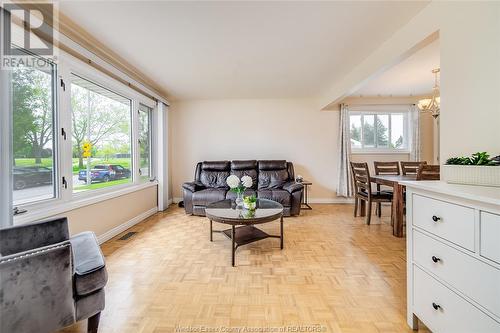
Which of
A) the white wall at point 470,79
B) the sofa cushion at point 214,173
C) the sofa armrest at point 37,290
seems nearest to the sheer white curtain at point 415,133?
the white wall at point 470,79

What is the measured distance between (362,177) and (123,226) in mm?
3764

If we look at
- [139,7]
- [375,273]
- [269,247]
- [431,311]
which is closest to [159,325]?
[269,247]

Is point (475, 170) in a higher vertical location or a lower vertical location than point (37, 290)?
higher

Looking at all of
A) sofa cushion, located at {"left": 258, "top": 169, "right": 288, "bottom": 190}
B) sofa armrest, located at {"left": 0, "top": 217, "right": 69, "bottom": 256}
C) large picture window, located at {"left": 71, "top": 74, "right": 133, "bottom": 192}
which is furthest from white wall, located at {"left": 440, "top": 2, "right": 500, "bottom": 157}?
large picture window, located at {"left": 71, "top": 74, "right": 133, "bottom": 192}

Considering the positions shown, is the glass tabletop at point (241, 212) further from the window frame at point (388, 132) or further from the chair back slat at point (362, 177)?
A: the window frame at point (388, 132)

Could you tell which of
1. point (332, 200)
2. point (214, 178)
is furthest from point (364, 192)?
point (214, 178)

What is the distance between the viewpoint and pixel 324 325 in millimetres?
1371

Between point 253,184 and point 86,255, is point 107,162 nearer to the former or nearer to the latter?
point 86,255

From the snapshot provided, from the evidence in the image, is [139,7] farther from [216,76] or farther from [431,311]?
[431,311]

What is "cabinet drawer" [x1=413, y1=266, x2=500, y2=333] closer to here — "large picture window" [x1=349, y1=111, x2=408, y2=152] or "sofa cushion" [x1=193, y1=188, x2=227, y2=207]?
"sofa cushion" [x1=193, y1=188, x2=227, y2=207]

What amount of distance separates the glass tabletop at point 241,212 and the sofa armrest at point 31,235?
126 centimetres

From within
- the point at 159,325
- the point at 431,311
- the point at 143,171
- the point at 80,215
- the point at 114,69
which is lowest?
the point at 159,325

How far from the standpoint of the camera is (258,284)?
1.81m

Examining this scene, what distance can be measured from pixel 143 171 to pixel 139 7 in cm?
280
